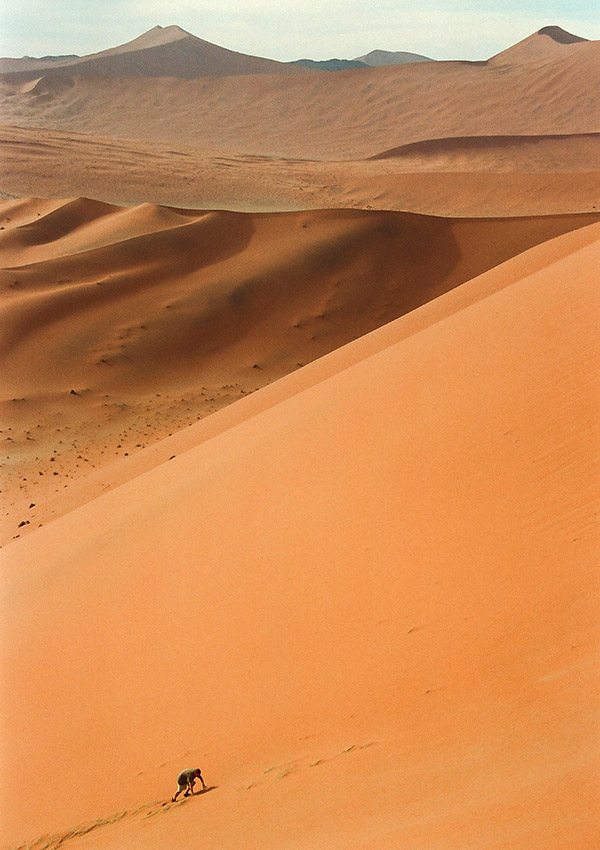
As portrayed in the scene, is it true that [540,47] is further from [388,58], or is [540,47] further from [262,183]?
[388,58]

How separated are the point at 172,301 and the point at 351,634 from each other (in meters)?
15.4

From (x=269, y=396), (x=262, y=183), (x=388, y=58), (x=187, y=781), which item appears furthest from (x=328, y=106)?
(x=388, y=58)

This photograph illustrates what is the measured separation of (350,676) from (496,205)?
2863 cm

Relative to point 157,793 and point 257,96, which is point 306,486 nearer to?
point 157,793

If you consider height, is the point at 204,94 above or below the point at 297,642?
above

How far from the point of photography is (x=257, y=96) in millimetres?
70688

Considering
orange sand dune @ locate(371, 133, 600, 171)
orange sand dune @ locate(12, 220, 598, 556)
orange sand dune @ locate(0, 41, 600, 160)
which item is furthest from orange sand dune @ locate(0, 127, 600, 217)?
orange sand dune @ locate(12, 220, 598, 556)

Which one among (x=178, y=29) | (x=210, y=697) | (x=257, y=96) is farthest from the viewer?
(x=178, y=29)

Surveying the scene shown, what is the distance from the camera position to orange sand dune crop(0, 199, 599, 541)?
50.7ft

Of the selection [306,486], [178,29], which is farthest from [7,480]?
[178,29]

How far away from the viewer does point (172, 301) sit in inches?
763

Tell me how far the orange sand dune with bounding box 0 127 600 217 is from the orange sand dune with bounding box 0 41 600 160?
1610 centimetres

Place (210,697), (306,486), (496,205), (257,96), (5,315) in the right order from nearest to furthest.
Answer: (210,697) → (306,486) → (5,315) → (496,205) → (257,96)

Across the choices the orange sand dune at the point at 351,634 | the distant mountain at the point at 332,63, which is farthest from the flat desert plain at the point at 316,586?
the distant mountain at the point at 332,63
